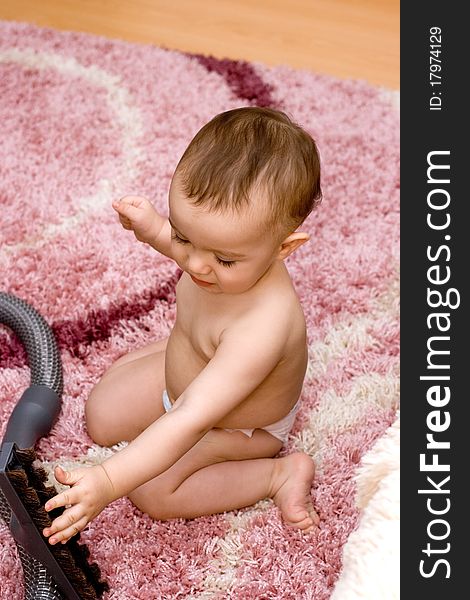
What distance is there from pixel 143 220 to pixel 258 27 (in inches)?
43.6

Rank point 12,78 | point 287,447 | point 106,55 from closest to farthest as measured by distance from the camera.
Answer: point 287,447
point 12,78
point 106,55

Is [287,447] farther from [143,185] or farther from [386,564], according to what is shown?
[143,185]

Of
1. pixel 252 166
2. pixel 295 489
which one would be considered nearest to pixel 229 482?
pixel 295 489

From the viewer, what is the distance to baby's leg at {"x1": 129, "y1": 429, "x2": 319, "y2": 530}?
91 centimetres

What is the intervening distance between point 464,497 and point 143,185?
757 millimetres

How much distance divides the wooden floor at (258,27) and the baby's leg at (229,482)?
3.36 ft

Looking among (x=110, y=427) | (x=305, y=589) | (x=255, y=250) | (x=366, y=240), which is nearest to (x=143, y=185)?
(x=366, y=240)

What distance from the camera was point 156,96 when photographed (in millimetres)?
1562

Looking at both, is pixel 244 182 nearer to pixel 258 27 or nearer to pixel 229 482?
pixel 229 482

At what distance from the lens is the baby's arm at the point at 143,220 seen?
924mm

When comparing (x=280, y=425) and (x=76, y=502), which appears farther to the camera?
(x=280, y=425)

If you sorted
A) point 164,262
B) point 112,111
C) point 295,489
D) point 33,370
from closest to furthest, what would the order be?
point 295,489, point 33,370, point 164,262, point 112,111

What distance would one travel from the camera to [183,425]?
2.51 ft

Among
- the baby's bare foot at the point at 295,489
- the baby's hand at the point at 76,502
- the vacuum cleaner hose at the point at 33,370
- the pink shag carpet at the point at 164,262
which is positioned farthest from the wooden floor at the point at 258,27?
the baby's hand at the point at 76,502
